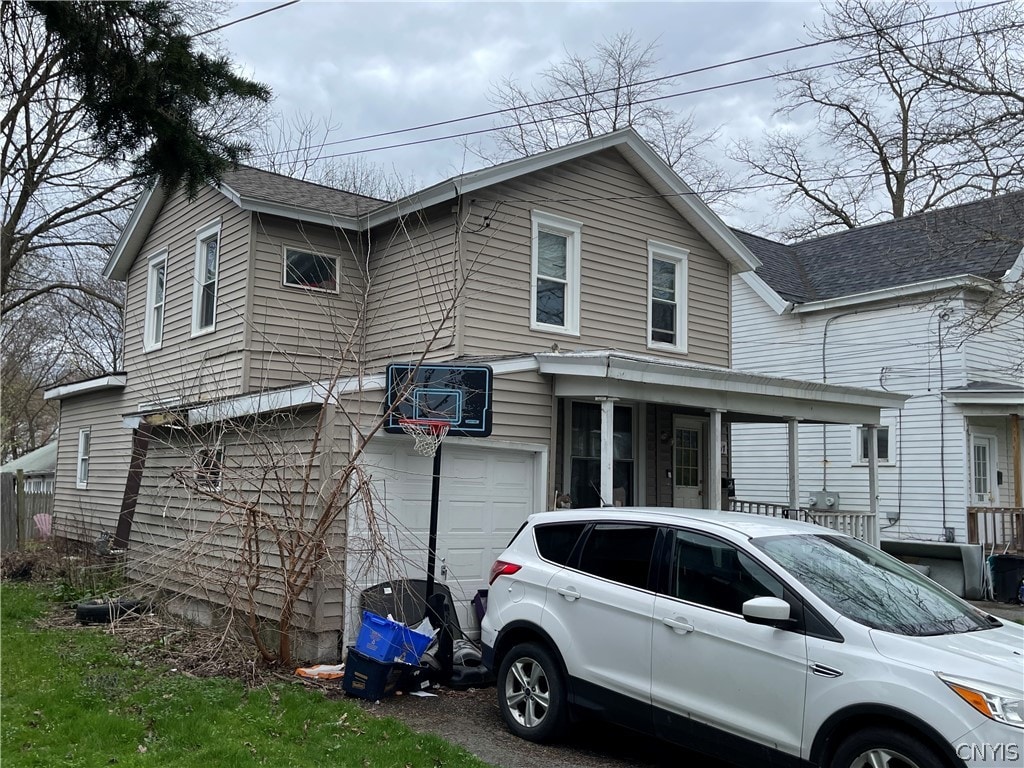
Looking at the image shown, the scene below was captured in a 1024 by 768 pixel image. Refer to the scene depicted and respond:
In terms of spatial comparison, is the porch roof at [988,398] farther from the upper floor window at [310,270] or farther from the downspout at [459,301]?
the upper floor window at [310,270]

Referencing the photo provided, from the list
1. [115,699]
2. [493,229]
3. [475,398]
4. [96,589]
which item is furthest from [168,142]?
[96,589]

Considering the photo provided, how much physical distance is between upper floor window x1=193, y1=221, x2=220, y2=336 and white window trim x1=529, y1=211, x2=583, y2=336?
201 inches

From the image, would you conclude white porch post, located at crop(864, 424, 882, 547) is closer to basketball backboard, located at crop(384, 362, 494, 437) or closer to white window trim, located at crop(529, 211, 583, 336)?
white window trim, located at crop(529, 211, 583, 336)

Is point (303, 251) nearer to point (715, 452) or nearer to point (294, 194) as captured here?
point (294, 194)

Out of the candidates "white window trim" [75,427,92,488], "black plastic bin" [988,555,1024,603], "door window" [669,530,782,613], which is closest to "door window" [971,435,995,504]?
"black plastic bin" [988,555,1024,603]

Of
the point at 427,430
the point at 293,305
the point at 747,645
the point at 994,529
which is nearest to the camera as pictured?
the point at 747,645

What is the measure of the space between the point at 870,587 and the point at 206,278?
38.8ft

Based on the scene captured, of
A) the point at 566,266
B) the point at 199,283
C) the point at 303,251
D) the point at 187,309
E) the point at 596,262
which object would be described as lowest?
the point at 187,309

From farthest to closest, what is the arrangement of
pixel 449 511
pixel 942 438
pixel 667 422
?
pixel 942 438 < pixel 667 422 < pixel 449 511

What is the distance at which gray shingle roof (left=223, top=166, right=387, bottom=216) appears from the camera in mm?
13203

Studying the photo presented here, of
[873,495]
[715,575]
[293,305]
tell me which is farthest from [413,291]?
[715,575]

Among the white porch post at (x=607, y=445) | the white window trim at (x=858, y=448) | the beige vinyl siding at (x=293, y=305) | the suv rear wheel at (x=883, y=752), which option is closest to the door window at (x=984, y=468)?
the white window trim at (x=858, y=448)

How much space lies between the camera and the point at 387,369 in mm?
9000

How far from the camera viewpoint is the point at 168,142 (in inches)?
264
